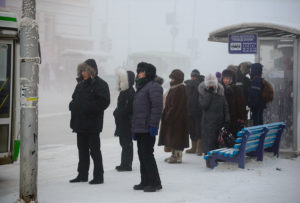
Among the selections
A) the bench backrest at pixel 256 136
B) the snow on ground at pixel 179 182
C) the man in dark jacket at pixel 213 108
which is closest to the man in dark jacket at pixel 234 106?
the bench backrest at pixel 256 136

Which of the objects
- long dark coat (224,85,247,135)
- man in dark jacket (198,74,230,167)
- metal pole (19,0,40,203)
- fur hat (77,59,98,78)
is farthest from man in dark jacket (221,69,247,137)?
metal pole (19,0,40,203)

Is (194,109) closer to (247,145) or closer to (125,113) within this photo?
(247,145)

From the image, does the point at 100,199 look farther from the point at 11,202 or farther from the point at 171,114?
the point at 171,114

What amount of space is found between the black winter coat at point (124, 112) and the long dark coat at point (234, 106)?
1.79m

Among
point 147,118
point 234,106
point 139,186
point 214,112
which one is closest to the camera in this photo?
point 147,118

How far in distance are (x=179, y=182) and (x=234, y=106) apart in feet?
7.00

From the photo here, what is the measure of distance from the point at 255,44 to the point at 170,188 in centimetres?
484

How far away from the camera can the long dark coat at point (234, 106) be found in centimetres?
905

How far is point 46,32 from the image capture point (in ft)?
162

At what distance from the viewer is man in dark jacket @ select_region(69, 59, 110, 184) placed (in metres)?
7.37

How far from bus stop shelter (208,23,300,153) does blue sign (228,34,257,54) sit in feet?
0.56

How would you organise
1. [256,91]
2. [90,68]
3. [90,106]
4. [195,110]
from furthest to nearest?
[195,110], [256,91], [90,68], [90,106]

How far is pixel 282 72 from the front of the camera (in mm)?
10875

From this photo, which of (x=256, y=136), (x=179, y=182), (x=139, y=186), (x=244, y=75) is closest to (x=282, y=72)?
(x=244, y=75)
